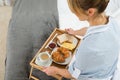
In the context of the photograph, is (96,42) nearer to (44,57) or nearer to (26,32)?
(44,57)

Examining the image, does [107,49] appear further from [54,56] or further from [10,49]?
[10,49]

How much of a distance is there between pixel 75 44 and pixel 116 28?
45 cm

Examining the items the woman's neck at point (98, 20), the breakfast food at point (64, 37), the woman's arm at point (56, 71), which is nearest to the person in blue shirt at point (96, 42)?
the woman's neck at point (98, 20)

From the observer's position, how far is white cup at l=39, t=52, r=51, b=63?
1476 mm

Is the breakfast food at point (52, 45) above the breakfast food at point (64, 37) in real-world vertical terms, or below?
below

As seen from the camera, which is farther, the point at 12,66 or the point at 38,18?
the point at 38,18

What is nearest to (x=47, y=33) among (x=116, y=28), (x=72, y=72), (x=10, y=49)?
(x=10, y=49)

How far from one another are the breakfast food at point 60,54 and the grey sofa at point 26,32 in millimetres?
197

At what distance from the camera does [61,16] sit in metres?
1.89

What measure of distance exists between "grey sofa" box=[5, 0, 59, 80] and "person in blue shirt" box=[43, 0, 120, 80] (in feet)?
1.50

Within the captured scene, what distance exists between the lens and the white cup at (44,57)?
1.48 meters

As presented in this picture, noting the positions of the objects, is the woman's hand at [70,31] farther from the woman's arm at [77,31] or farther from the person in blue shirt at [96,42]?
the person in blue shirt at [96,42]

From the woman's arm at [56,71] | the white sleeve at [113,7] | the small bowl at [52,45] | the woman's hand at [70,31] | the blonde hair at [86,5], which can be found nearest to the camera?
the blonde hair at [86,5]

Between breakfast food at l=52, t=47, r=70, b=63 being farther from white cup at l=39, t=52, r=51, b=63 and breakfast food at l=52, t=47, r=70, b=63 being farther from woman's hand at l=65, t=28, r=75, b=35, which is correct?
woman's hand at l=65, t=28, r=75, b=35
